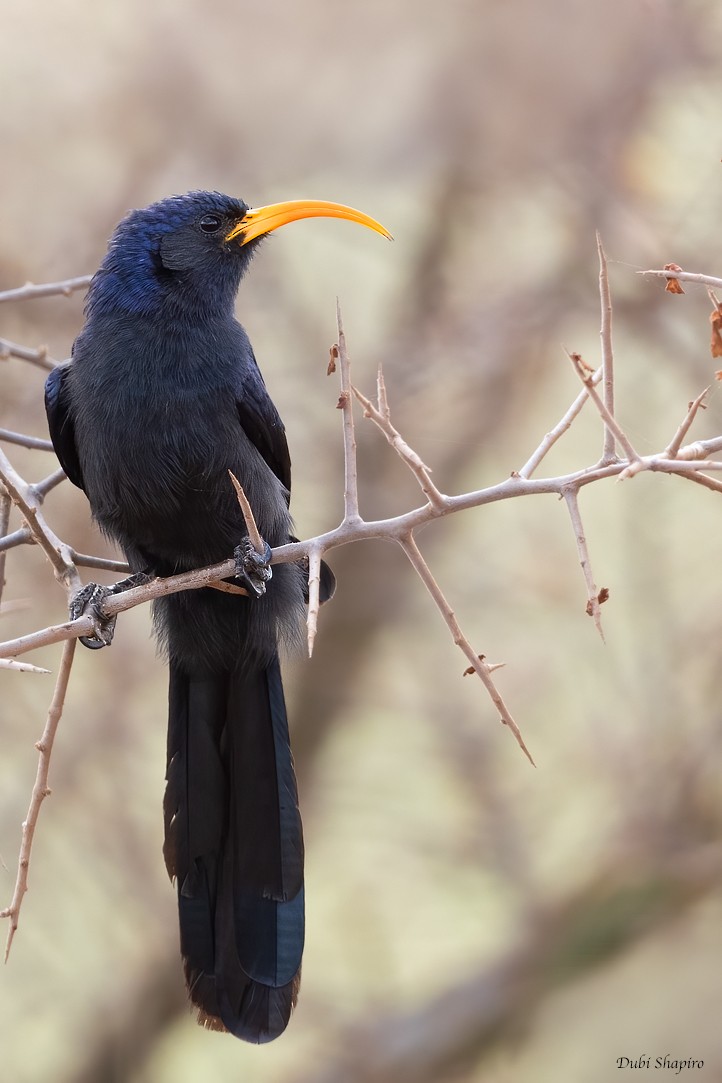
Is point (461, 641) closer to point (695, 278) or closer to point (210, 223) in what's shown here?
point (695, 278)

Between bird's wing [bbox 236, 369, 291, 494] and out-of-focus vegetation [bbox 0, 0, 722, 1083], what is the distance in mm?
2367

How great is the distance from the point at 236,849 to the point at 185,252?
6.45ft

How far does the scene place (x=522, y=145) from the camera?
267 inches

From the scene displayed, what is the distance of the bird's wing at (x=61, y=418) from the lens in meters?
3.95

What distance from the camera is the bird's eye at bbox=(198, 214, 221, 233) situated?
13.2 feet

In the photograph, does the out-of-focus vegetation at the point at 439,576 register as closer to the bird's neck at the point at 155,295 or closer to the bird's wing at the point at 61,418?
the bird's wing at the point at 61,418

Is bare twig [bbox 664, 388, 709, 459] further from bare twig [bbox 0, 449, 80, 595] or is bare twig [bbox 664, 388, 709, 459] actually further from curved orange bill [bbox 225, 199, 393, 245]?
curved orange bill [bbox 225, 199, 393, 245]

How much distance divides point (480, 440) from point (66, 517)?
237 cm

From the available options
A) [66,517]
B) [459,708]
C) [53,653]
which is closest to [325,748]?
[459,708]

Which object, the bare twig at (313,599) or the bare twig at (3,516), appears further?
the bare twig at (3,516)

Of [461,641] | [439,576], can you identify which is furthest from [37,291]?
[439,576]

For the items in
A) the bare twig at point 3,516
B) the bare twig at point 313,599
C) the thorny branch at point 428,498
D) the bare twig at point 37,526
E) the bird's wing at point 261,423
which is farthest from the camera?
the bird's wing at point 261,423

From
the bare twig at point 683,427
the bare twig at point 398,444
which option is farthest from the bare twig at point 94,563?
the bare twig at point 683,427

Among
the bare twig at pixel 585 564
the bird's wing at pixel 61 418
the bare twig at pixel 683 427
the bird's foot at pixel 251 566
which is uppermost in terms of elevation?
the bird's wing at pixel 61 418
